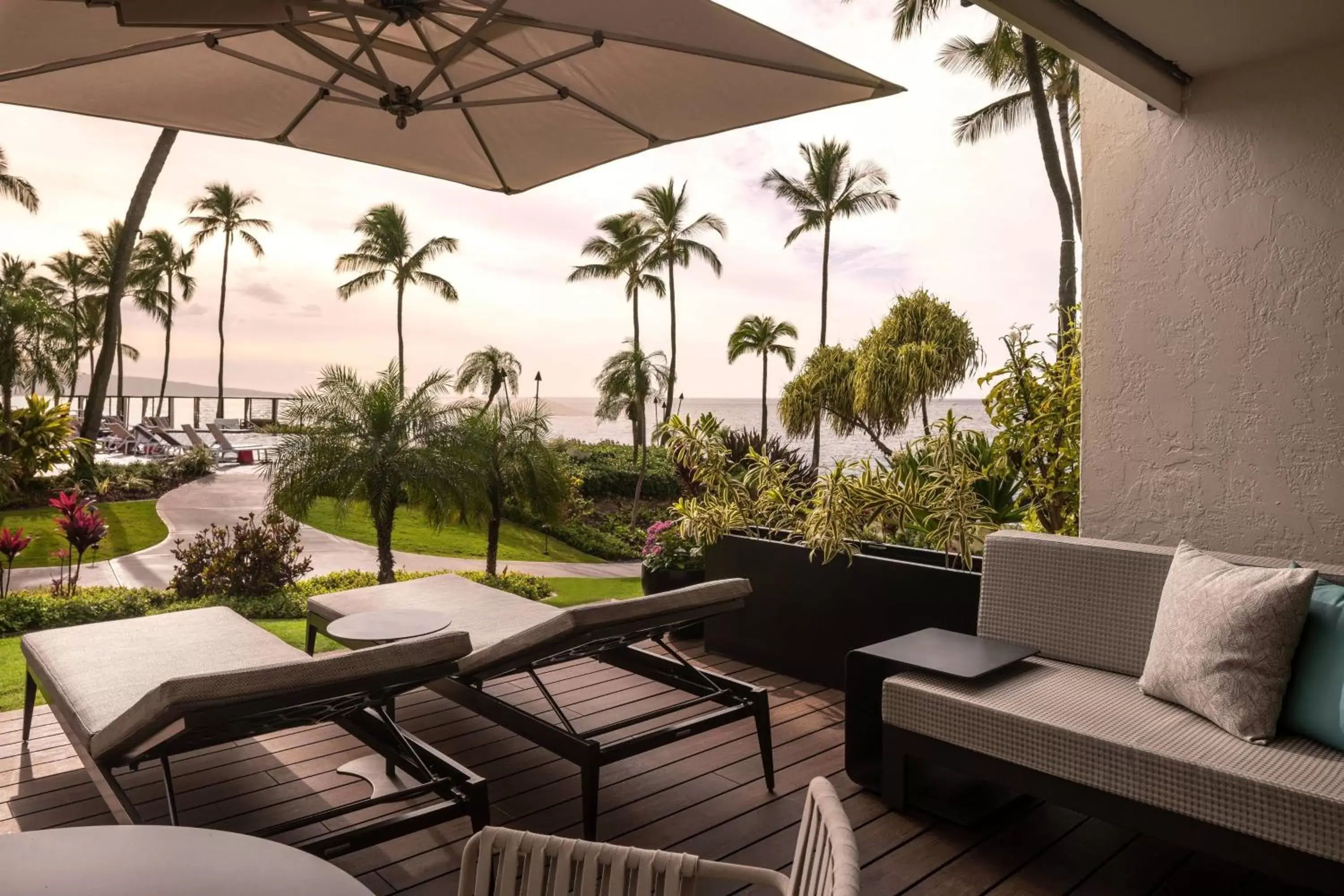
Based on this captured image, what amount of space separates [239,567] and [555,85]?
239 inches

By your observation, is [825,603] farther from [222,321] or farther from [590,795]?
[222,321]

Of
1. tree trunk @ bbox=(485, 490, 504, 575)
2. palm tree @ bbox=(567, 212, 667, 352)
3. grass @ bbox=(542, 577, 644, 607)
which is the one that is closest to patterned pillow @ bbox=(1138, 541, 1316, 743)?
grass @ bbox=(542, 577, 644, 607)

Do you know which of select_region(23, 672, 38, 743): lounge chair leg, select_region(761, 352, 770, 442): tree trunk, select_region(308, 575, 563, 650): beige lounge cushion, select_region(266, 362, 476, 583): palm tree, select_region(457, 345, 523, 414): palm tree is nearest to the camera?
select_region(23, 672, 38, 743): lounge chair leg

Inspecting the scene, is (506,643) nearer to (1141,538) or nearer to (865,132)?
(1141,538)

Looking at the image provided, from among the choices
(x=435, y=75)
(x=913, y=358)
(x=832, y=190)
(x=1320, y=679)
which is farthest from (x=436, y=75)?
(x=832, y=190)

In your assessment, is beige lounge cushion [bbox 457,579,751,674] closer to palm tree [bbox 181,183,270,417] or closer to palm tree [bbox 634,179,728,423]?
palm tree [bbox 634,179,728,423]

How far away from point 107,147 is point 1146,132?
1094 inches

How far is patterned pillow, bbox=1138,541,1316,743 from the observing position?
2299 mm

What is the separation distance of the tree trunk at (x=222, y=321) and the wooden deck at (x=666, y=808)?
96.9 feet

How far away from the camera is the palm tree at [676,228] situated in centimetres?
2728

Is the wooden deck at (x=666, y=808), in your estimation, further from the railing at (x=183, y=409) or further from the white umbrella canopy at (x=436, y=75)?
the railing at (x=183, y=409)

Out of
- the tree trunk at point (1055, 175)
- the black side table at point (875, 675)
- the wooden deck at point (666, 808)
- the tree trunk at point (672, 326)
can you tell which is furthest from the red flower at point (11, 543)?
the tree trunk at point (672, 326)

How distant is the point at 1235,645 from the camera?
2.35 meters

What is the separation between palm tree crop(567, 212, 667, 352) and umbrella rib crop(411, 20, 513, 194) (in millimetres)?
23772
